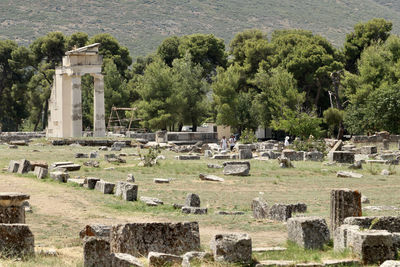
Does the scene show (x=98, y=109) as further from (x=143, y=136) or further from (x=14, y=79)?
(x=14, y=79)

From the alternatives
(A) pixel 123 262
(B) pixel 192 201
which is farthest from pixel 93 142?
(A) pixel 123 262

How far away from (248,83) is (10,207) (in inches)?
2368

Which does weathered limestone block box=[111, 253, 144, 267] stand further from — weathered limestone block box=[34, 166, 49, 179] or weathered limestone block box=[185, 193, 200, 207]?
weathered limestone block box=[34, 166, 49, 179]

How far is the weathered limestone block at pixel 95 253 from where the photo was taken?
995cm

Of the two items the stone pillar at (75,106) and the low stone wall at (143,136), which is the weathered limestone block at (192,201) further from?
the low stone wall at (143,136)

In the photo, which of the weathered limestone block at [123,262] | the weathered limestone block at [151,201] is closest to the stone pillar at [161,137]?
the weathered limestone block at [151,201]

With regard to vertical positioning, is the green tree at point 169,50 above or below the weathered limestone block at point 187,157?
above

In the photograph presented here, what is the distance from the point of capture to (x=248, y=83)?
2835 inches

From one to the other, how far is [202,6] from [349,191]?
559ft

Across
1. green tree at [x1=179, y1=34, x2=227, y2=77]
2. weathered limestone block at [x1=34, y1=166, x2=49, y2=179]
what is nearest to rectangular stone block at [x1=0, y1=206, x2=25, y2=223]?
weathered limestone block at [x1=34, y1=166, x2=49, y2=179]

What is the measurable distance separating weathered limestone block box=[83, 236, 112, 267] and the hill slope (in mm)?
128390

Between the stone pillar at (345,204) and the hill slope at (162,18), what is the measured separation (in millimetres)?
125132

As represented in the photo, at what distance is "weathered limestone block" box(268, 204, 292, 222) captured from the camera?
1619cm

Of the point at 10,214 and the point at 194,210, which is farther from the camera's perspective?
the point at 194,210
